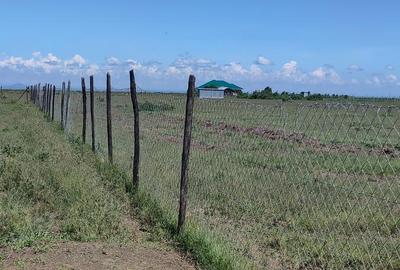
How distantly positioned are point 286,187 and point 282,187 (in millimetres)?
87

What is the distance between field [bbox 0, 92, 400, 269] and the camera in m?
5.04

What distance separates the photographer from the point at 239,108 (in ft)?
19.5

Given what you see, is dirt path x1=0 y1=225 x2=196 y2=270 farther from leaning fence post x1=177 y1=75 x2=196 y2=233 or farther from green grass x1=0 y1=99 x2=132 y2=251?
leaning fence post x1=177 y1=75 x2=196 y2=233

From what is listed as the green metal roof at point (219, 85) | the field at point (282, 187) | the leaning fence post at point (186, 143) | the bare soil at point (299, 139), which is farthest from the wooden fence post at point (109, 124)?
the green metal roof at point (219, 85)

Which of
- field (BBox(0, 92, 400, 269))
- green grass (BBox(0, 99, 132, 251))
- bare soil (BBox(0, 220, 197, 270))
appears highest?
field (BBox(0, 92, 400, 269))

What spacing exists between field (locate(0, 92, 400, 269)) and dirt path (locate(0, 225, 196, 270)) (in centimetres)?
54

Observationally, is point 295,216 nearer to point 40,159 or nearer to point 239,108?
point 239,108

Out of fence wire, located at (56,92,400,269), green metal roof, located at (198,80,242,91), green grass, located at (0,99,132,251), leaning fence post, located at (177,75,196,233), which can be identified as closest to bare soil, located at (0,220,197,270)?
green grass, located at (0,99,132,251)

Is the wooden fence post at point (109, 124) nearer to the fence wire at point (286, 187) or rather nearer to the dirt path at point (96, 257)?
the fence wire at point (286, 187)

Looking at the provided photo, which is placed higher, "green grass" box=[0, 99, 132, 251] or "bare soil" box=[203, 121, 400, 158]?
"bare soil" box=[203, 121, 400, 158]

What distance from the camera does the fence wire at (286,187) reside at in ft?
16.6

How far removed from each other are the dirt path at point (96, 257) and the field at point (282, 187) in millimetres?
544

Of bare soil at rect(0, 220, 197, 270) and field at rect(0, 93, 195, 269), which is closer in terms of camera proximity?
bare soil at rect(0, 220, 197, 270)

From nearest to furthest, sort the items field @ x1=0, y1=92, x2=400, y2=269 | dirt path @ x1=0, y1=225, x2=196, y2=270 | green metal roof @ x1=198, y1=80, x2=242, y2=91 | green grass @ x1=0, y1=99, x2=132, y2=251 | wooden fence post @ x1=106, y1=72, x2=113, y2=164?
field @ x1=0, y1=92, x2=400, y2=269
dirt path @ x1=0, y1=225, x2=196, y2=270
green grass @ x1=0, y1=99, x2=132, y2=251
wooden fence post @ x1=106, y1=72, x2=113, y2=164
green metal roof @ x1=198, y1=80, x2=242, y2=91
